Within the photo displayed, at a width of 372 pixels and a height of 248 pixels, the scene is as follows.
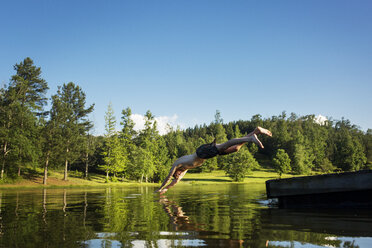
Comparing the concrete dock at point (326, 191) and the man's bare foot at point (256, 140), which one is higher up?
the man's bare foot at point (256, 140)

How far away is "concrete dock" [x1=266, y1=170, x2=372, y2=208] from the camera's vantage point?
36.2ft

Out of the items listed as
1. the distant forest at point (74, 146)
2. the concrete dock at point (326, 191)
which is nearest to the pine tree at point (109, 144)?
the distant forest at point (74, 146)

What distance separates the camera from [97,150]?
86562 millimetres

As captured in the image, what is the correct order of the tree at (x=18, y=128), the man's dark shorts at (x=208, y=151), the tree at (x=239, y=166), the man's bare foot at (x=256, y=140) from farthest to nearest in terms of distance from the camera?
the tree at (x=239, y=166), the tree at (x=18, y=128), the man's dark shorts at (x=208, y=151), the man's bare foot at (x=256, y=140)

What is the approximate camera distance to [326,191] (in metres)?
11.7

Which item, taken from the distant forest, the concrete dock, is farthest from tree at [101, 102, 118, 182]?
the concrete dock

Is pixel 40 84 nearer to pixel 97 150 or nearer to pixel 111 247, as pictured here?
pixel 97 150

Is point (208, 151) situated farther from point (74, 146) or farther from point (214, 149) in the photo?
point (74, 146)

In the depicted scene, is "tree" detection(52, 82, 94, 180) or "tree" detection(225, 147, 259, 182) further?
"tree" detection(225, 147, 259, 182)

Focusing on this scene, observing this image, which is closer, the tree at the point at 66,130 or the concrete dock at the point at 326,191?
the concrete dock at the point at 326,191

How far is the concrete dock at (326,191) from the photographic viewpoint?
36.2ft

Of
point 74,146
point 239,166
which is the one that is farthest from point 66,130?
A: point 239,166

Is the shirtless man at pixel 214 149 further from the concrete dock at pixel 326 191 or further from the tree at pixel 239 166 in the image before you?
the tree at pixel 239 166

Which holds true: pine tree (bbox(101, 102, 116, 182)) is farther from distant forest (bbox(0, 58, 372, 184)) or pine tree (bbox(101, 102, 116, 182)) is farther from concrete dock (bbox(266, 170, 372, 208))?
concrete dock (bbox(266, 170, 372, 208))
